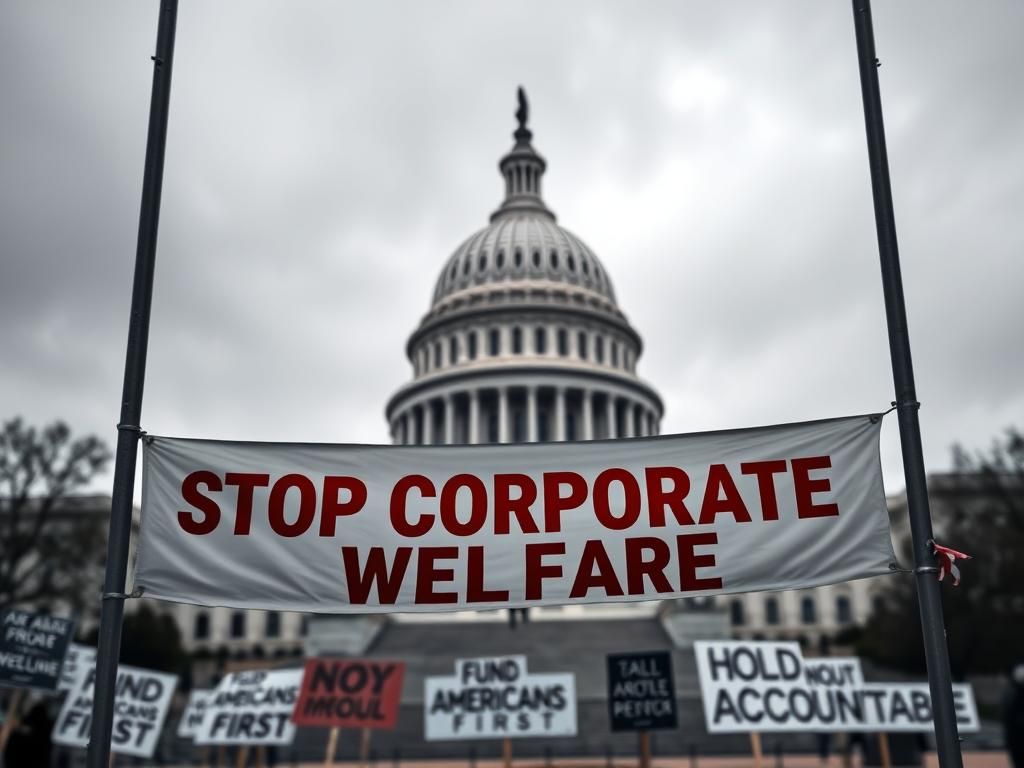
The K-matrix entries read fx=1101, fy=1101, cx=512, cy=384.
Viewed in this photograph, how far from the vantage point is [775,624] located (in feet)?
323

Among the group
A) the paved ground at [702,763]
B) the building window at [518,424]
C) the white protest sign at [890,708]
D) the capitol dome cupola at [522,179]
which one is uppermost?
the capitol dome cupola at [522,179]

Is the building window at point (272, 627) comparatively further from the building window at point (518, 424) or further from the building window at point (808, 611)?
the building window at point (808, 611)

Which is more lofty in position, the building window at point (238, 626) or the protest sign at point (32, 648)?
the building window at point (238, 626)

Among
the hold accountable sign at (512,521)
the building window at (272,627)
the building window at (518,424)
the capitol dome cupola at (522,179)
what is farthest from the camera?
the capitol dome cupola at (522,179)

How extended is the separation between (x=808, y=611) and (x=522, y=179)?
47483 mm

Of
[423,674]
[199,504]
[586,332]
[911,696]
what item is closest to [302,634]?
[586,332]

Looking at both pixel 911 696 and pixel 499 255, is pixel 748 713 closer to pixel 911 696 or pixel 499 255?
pixel 911 696

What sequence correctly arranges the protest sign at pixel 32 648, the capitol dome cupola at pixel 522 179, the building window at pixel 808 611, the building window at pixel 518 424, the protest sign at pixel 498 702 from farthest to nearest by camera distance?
1. the capitol dome cupola at pixel 522 179
2. the building window at pixel 808 611
3. the building window at pixel 518 424
4. the protest sign at pixel 498 702
5. the protest sign at pixel 32 648

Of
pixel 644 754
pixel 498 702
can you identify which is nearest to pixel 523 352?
pixel 498 702

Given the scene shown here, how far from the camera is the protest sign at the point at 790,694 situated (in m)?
19.4

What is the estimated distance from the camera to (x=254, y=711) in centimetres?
2147

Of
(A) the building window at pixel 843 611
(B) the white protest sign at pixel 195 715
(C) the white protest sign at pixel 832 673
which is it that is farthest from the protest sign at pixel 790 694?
(A) the building window at pixel 843 611

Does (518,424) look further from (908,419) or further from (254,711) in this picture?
(908,419)

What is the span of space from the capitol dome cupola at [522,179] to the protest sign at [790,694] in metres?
81.4
